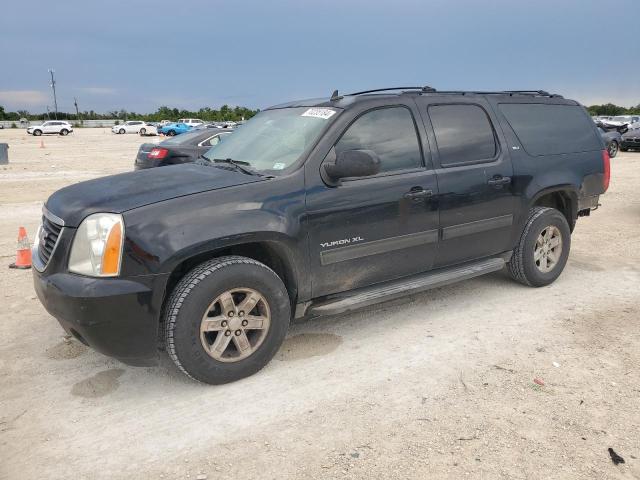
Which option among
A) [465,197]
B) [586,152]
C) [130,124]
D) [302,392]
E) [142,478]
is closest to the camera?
[142,478]

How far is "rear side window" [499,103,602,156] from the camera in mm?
5090

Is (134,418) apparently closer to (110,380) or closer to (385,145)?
(110,380)

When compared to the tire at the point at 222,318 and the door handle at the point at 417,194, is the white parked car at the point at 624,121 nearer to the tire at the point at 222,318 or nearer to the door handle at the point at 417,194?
the door handle at the point at 417,194

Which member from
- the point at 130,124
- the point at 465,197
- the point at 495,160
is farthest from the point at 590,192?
the point at 130,124

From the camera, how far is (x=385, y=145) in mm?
4148

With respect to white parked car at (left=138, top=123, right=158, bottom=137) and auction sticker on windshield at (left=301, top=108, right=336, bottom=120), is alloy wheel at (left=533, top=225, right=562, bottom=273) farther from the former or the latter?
white parked car at (left=138, top=123, right=158, bottom=137)

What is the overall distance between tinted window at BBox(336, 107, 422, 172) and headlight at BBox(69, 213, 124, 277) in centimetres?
165

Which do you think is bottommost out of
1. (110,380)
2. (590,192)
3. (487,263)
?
(110,380)

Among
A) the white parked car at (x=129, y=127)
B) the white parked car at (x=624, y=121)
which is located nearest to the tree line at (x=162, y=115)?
the white parked car at (x=129, y=127)

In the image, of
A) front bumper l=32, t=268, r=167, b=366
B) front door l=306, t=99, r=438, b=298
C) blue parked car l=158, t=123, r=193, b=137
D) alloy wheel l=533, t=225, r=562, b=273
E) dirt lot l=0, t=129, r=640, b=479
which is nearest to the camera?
dirt lot l=0, t=129, r=640, b=479

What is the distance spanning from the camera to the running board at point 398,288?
12.7 feet

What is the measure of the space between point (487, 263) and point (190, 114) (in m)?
99.6

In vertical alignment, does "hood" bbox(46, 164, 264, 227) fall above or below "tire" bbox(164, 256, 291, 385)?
above

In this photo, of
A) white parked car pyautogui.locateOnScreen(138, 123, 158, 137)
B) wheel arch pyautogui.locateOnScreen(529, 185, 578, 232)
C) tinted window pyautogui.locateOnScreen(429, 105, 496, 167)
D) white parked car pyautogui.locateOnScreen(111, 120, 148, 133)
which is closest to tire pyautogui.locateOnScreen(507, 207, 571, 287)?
wheel arch pyautogui.locateOnScreen(529, 185, 578, 232)
